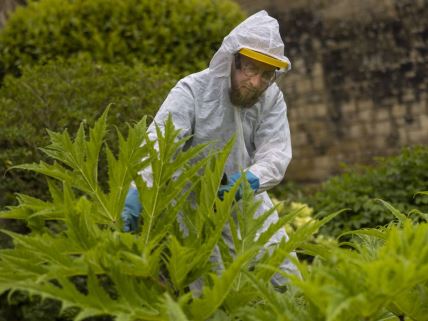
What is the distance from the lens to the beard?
163 inches

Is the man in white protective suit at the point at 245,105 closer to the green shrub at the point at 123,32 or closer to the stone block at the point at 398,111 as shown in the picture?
the green shrub at the point at 123,32

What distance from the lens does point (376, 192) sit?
7.94m

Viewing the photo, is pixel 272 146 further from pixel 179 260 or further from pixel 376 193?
pixel 376 193

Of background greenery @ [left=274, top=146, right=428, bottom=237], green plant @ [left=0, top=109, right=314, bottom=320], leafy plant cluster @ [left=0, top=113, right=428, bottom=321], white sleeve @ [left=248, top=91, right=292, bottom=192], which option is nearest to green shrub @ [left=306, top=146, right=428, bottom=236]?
background greenery @ [left=274, top=146, right=428, bottom=237]

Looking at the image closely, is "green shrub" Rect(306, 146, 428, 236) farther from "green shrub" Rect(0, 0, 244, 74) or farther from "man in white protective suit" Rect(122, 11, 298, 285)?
"man in white protective suit" Rect(122, 11, 298, 285)

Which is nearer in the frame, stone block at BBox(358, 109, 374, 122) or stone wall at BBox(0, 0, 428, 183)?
stone wall at BBox(0, 0, 428, 183)

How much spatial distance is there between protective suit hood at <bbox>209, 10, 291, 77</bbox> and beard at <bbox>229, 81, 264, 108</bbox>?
0.08 meters

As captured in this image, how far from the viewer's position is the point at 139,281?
240 centimetres

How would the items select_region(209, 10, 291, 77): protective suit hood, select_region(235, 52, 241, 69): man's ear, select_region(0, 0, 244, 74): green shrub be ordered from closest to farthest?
select_region(209, 10, 291, 77): protective suit hood
select_region(235, 52, 241, 69): man's ear
select_region(0, 0, 244, 74): green shrub

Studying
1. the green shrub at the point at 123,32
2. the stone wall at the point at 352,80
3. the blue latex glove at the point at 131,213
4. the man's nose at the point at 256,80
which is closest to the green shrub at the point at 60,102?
the green shrub at the point at 123,32

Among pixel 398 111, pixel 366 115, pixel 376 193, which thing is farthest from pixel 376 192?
pixel 366 115

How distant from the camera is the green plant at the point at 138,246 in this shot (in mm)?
2229

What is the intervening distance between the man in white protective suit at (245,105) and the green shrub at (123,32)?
3.44m

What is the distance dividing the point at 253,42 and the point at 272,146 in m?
→ 0.47
